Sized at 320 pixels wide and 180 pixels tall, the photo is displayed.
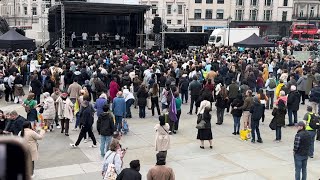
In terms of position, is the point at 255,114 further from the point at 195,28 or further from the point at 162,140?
the point at 195,28

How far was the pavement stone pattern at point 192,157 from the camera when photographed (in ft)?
31.3

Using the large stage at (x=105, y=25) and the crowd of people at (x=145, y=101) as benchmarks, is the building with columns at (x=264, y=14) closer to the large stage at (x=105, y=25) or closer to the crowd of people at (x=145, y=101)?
the large stage at (x=105, y=25)

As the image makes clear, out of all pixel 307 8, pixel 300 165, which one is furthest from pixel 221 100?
pixel 307 8

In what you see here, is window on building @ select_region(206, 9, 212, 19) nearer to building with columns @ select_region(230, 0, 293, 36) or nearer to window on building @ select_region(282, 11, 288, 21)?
building with columns @ select_region(230, 0, 293, 36)

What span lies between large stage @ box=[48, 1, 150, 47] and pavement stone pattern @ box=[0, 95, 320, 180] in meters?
25.6

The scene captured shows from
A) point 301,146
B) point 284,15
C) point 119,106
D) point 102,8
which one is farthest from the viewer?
point 284,15

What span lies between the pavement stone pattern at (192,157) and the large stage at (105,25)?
84.0 feet

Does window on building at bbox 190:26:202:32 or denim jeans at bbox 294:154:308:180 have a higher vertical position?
window on building at bbox 190:26:202:32

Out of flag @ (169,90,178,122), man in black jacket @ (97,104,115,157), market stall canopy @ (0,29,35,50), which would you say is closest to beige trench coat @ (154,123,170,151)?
man in black jacket @ (97,104,115,157)

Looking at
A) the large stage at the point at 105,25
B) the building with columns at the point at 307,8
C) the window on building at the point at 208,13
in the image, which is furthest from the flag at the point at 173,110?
the building with columns at the point at 307,8

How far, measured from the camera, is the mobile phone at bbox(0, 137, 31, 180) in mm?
849

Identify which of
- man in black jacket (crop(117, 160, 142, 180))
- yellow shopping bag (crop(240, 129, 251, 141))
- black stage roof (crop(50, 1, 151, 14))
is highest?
black stage roof (crop(50, 1, 151, 14))

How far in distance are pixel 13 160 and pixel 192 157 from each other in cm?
1023

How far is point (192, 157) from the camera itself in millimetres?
10875
